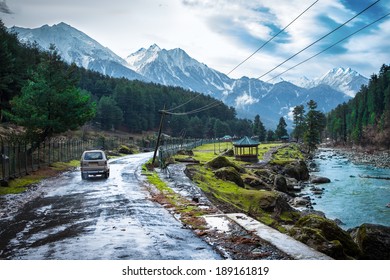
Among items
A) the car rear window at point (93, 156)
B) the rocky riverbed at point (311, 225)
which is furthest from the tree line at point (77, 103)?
the rocky riverbed at point (311, 225)

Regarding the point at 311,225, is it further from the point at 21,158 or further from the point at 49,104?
the point at 49,104

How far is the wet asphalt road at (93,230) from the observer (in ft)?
30.5

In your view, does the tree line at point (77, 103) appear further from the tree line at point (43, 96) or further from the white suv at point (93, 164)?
the white suv at point (93, 164)

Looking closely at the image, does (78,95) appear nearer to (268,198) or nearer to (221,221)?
(268,198)

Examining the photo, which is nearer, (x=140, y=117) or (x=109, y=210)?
(x=109, y=210)

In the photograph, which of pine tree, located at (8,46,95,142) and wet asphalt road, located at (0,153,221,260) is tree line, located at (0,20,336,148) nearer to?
pine tree, located at (8,46,95,142)

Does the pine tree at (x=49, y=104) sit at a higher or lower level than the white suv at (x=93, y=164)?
A: higher

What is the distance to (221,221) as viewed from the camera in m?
13.3

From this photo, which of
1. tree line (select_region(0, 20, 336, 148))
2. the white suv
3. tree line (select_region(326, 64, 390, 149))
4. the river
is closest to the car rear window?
the white suv

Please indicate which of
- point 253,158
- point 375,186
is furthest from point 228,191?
point 253,158

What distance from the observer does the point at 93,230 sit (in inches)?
470

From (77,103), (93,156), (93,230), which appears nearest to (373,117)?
(77,103)

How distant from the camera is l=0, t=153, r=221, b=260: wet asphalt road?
9.29 meters
